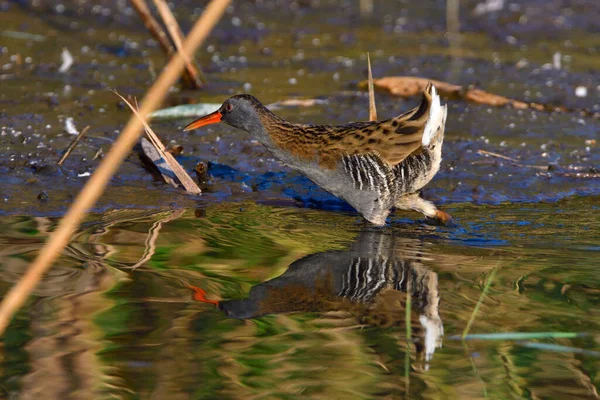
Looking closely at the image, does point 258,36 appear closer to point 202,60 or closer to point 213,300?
point 202,60

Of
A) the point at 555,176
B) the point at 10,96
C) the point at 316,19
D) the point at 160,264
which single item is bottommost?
the point at 160,264

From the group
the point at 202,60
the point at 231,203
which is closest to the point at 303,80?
the point at 202,60

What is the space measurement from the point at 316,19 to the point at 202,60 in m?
2.10

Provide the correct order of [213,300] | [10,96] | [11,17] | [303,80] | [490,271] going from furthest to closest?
[11,17] → [303,80] → [10,96] → [490,271] → [213,300]

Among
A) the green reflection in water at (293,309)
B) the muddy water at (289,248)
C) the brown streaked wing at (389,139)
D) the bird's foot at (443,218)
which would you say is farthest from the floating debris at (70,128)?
the bird's foot at (443,218)

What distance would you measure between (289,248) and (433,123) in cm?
105

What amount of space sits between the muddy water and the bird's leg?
0.14 meters

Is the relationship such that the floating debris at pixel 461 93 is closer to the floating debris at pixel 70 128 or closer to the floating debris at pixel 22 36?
the floating debris at pixel 70 128

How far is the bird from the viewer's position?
4918 millimetres

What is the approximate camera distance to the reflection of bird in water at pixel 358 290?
3.58 metres

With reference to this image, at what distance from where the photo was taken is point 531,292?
12.6 ft

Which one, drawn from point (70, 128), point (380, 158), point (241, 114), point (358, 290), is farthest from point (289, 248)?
point (70, 128)

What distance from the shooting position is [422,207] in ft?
16.7

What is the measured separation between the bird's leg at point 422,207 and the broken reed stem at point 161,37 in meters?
2.64
